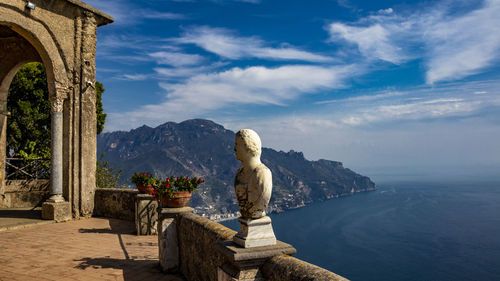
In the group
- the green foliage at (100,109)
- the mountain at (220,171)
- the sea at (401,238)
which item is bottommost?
the sea at (401,238)

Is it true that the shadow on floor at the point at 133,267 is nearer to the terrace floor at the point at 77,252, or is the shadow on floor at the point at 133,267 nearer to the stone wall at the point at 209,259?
the terrace floor at the point at 77,252

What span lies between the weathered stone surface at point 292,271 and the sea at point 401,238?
64830mm

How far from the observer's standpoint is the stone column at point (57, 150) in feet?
30.0

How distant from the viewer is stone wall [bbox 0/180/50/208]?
Result: 11.1 metres

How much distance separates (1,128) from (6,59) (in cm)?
236

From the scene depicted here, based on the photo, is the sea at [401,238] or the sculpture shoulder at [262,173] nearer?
the sculpture shoulder at [262,173]

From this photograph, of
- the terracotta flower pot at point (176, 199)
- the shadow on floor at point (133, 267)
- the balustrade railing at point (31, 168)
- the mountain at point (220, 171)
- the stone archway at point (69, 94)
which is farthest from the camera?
the mountain at point (220, 171)

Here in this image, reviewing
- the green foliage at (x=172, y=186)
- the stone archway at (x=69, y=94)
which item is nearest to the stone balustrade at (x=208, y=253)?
the green foliage at (x=172, y=186)

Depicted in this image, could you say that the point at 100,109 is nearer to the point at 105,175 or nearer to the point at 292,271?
the point at 105,175

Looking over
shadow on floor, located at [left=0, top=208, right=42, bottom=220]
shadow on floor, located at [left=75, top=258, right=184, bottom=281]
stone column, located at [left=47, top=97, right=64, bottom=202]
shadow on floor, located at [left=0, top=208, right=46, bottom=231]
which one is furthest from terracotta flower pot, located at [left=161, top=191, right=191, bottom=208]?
shadow on floor, located at [left=0, top=208, right=42, bottom=220]

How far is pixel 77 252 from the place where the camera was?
19.2 ft

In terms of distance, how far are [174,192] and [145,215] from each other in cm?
234

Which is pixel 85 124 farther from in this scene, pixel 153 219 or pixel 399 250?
pixel 399 250

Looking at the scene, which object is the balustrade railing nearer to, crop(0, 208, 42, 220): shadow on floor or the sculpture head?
crop(0, 208, 42, 220): shadow on floor
